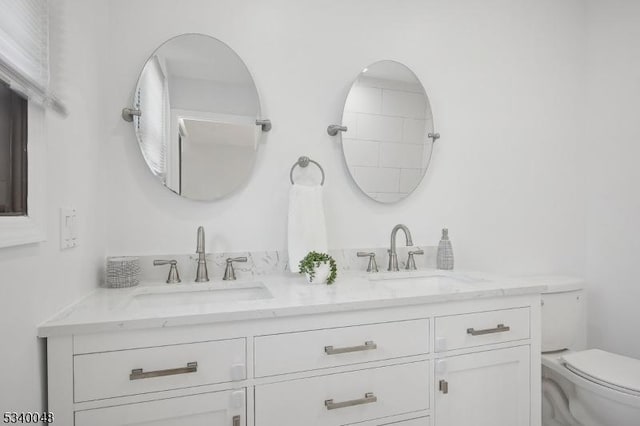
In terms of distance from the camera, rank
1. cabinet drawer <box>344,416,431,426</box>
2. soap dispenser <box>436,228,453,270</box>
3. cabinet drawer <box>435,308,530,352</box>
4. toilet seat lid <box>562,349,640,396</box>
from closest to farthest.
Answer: cabinet drawer <box>344,416,431,426</box>
cabinet drawer <box>435,308,530,352</box>
toilet seat lid <box>562,349,640,396</box>
soap dispenser <box>436,228,453,270</box>

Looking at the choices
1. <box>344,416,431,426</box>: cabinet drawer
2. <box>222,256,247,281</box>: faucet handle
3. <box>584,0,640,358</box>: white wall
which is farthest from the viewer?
<box>584,0,640,358</box>: white wall

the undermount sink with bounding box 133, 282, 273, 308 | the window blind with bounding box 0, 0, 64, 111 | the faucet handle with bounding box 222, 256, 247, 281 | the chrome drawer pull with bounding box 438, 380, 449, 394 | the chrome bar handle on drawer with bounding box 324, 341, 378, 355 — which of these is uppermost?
the window blind with bounding box 0, 0, 64, 111

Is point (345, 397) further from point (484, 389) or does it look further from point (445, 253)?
point (445, 253)

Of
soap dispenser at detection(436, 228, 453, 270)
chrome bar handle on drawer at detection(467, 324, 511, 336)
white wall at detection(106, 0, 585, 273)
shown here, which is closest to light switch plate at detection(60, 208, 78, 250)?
white wall at detection(106, 0, 585, 273)

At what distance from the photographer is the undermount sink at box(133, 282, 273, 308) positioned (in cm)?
134

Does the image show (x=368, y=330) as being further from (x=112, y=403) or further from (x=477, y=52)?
(x=477, y=52)

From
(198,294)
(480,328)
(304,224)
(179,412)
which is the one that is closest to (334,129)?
(304,224)

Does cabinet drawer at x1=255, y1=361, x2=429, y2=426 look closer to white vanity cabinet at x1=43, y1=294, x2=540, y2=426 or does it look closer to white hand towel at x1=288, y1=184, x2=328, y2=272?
white vanity cabinet at x1=43, y1=294, x2=540, y2=426

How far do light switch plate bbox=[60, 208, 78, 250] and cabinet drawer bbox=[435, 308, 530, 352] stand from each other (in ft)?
4.14

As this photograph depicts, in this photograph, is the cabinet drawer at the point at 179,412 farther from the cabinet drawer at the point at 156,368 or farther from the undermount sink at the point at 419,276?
the undermount sink at the point at 419,276

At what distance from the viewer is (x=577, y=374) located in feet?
5.08

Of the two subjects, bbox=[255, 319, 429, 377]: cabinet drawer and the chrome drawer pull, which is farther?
the chrome drawer pull

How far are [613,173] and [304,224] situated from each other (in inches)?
76.2

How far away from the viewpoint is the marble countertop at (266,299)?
0.96 meters
